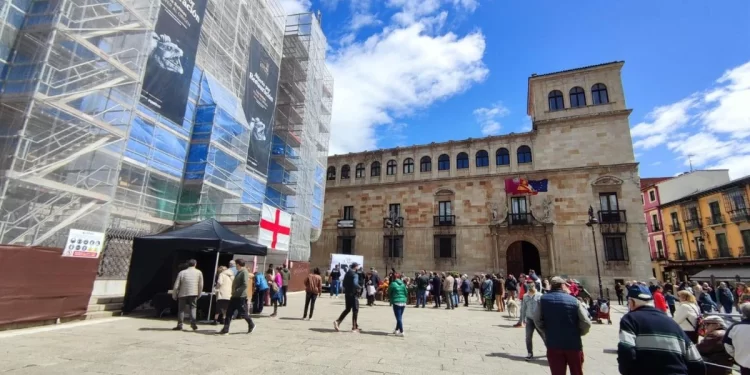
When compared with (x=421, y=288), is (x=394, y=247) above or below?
above

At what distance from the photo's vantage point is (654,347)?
291cm

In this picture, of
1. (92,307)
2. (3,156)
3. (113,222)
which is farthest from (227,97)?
(92,307)

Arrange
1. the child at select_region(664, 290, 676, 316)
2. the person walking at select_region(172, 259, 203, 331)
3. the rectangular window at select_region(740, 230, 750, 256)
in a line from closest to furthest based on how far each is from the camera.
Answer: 1. the person walking at select_region(172, 259, 203, 331)
2. the child at select_region(664, 290, 676, 316)
3. the rectangular window at select_region(740, 230, 750, 256)

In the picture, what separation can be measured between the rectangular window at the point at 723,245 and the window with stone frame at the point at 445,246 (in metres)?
22.2

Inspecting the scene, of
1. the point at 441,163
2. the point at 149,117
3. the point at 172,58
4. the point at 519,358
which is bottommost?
the point at 519,358

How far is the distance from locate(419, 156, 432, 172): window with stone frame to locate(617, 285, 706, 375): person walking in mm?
27504

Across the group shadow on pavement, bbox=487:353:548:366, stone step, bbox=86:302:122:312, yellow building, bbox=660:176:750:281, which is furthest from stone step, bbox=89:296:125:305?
yellow building, bbox=660:176:750:281

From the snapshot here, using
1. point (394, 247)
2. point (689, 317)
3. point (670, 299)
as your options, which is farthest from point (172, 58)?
point (394, 247)

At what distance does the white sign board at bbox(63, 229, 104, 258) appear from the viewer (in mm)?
7945

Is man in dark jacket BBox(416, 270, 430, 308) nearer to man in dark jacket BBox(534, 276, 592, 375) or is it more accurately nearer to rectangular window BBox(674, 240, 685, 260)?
man in dark jacket BBox(534, 276, 592, 375)

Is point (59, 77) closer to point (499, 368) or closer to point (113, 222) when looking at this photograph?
point (113, 222)

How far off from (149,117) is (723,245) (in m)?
41.4

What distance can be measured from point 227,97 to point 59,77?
811cm

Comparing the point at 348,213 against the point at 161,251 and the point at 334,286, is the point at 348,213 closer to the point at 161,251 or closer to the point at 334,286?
the point at 334,286
